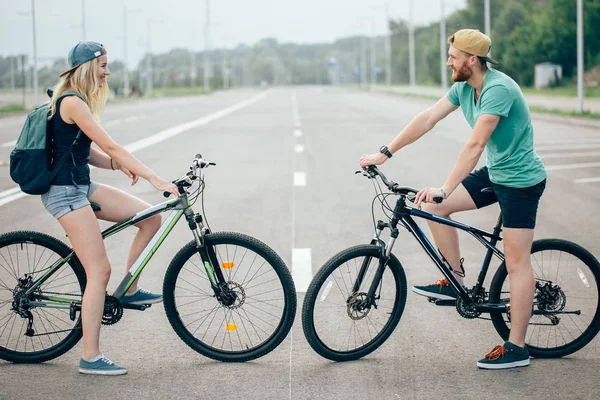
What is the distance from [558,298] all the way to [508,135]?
3.55ft

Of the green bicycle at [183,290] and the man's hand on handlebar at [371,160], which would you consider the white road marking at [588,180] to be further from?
the green bicycle at [183,290]

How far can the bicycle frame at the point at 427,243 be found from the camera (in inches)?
218

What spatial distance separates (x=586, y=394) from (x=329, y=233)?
17.3 ft

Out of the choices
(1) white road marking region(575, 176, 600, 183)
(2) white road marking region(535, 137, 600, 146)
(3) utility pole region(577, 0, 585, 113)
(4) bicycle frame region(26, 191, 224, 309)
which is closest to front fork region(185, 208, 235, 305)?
(4) bicycle frame region(26, 191, 224, 309)

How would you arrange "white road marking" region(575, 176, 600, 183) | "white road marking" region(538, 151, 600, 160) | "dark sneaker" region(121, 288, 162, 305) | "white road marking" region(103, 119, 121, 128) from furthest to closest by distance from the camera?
1. "white road marking" region(103, 119, 121, 128)
2. "white road marking" region(538, 151, 600, 160)
3. "white road marking" region(575, 176, 600, 183)
4. "dark sneaker" region(121, 288, 162, 305)

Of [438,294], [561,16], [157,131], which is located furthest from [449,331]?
[561,16]

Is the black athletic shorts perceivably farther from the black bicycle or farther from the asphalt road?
the asphalt road

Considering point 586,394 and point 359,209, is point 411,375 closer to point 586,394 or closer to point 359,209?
point 586,394

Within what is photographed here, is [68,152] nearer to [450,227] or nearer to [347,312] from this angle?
[347,312]

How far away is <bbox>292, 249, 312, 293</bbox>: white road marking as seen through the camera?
754 cm

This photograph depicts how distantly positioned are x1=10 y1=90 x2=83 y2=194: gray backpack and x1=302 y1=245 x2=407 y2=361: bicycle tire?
1.52 meters

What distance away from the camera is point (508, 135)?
17.6 feet

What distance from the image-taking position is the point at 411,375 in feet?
17.3

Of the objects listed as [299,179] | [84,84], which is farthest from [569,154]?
[84,84]
